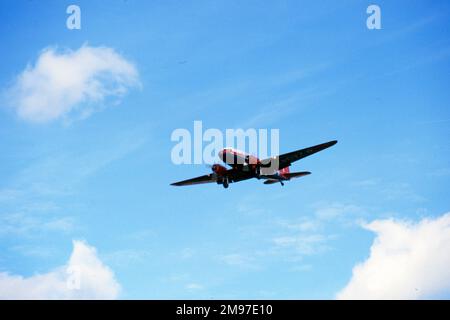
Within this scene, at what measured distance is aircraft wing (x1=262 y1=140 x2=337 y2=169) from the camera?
181ft

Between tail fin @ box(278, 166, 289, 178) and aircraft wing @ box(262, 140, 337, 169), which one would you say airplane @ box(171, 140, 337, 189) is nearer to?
aircraft wing @ box(262, 140, 337, 169)

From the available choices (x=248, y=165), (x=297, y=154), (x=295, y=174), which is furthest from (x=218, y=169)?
(x=295, y=174)

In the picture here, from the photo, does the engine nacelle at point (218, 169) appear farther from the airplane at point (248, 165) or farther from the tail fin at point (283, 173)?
the tail fin at point (283, 173)

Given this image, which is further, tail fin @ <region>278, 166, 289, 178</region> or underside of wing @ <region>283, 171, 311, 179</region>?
underside of wing @ <region>283, 171, 311, 179</region>

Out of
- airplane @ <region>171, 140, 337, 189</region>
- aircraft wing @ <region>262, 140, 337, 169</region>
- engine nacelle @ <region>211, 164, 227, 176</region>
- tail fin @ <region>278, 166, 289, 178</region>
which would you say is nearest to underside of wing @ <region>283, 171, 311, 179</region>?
tail fin @ <region>278, 166, 289, 178</region>

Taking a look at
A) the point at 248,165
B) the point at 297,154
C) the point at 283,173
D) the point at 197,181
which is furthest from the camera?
the point at 197,181

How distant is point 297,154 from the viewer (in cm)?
5800

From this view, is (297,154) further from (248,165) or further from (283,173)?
(283,173)

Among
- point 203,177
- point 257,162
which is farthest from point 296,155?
point 203,177

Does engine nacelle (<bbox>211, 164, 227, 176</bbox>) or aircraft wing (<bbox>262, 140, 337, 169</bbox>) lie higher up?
aircraft wing (<bbox>262, 140, 337, 169</bbox>)
